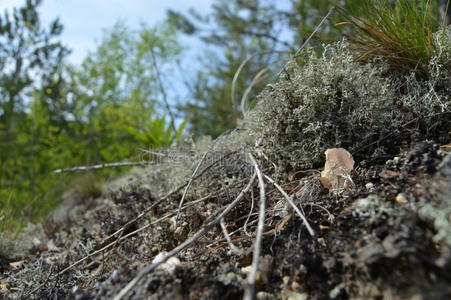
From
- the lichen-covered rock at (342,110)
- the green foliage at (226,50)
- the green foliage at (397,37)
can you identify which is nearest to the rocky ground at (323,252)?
the lichen-covered rock at (342,110)

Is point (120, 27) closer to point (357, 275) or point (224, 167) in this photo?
point (224, 167)

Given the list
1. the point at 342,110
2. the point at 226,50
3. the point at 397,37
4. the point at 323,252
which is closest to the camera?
the point at 323,252

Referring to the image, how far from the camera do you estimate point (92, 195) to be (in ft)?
12.8

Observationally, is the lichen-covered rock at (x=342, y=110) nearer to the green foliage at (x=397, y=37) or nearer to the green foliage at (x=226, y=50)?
the green foliage at (x=397, y=37)

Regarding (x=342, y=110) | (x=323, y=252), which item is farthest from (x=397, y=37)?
(x=323, y=252)

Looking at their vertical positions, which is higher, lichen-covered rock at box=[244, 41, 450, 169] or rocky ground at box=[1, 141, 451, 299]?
lichen-covered rock at box=[244, 41, 450, 169]

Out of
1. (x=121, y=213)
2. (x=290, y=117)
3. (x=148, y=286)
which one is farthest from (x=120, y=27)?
(x=148, y=286)

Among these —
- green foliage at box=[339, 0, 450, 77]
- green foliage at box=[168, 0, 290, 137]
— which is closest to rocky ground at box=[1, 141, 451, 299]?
green foliage at box=[339, 0, 450, 77]

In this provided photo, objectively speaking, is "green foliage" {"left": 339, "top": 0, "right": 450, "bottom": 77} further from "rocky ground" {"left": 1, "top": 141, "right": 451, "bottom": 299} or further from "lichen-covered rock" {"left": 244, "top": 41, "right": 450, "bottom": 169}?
"rocky ground" {"left": 1, "top": 141, "right": 451, "bottom": 299}

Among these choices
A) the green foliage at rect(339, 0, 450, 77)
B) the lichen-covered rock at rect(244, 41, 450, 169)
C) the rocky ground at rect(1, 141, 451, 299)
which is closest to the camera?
the rocky ground at rect(1, 141, 451, 299)

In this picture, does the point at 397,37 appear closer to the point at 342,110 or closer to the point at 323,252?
the point at 342,110

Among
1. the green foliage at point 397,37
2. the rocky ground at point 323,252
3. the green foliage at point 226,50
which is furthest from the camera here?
the green foliage at point 226,50

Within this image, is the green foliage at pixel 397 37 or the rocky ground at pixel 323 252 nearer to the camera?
the rocky ground at pixel 323 252

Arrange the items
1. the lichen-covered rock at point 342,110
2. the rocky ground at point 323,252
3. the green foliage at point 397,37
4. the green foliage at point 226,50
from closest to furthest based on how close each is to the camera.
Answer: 1. the rocky ground at point 323,252
2. the lichen-covered rock at point 342,110
3. the green foliage at point 397,37
4. the green foliage at point 226,50
